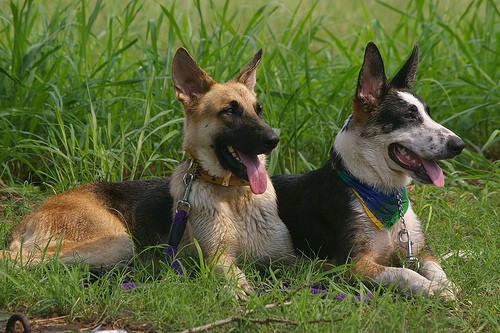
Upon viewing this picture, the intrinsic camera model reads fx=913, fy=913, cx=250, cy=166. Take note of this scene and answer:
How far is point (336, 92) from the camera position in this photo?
7.21 m

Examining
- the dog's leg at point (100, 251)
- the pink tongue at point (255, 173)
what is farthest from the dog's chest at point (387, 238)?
the dog's leg at point (100, 251)

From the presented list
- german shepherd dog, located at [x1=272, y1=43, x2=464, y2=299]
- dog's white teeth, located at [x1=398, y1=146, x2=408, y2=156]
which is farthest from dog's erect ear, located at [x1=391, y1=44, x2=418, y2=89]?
dog's white teeth, located at [x1=398, y1=146, x2=408, y2=156]

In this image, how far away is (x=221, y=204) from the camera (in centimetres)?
518

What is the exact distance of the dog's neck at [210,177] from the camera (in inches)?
205

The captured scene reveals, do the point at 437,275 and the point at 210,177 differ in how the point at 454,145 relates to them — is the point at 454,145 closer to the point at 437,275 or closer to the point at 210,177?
the point at 437,275

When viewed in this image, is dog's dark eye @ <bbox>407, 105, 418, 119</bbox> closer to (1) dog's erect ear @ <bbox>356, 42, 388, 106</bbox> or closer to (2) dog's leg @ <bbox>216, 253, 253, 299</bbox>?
(1) dog's erect ear @ <bbox>356, 42, 388, 106</bbox>

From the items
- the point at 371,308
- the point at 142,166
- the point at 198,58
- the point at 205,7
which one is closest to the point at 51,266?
the point at 371,308

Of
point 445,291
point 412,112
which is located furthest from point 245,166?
point 445,291

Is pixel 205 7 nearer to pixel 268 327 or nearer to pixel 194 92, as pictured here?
pixel 194 92

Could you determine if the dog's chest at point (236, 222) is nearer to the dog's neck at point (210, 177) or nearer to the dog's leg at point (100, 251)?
the dog's neck at point (210, 177)

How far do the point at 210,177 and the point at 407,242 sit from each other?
1.17 metres

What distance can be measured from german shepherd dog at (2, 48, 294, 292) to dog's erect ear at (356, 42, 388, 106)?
550 mm

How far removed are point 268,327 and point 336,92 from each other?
11.4 feet

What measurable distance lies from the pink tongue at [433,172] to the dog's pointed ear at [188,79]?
1.36m
